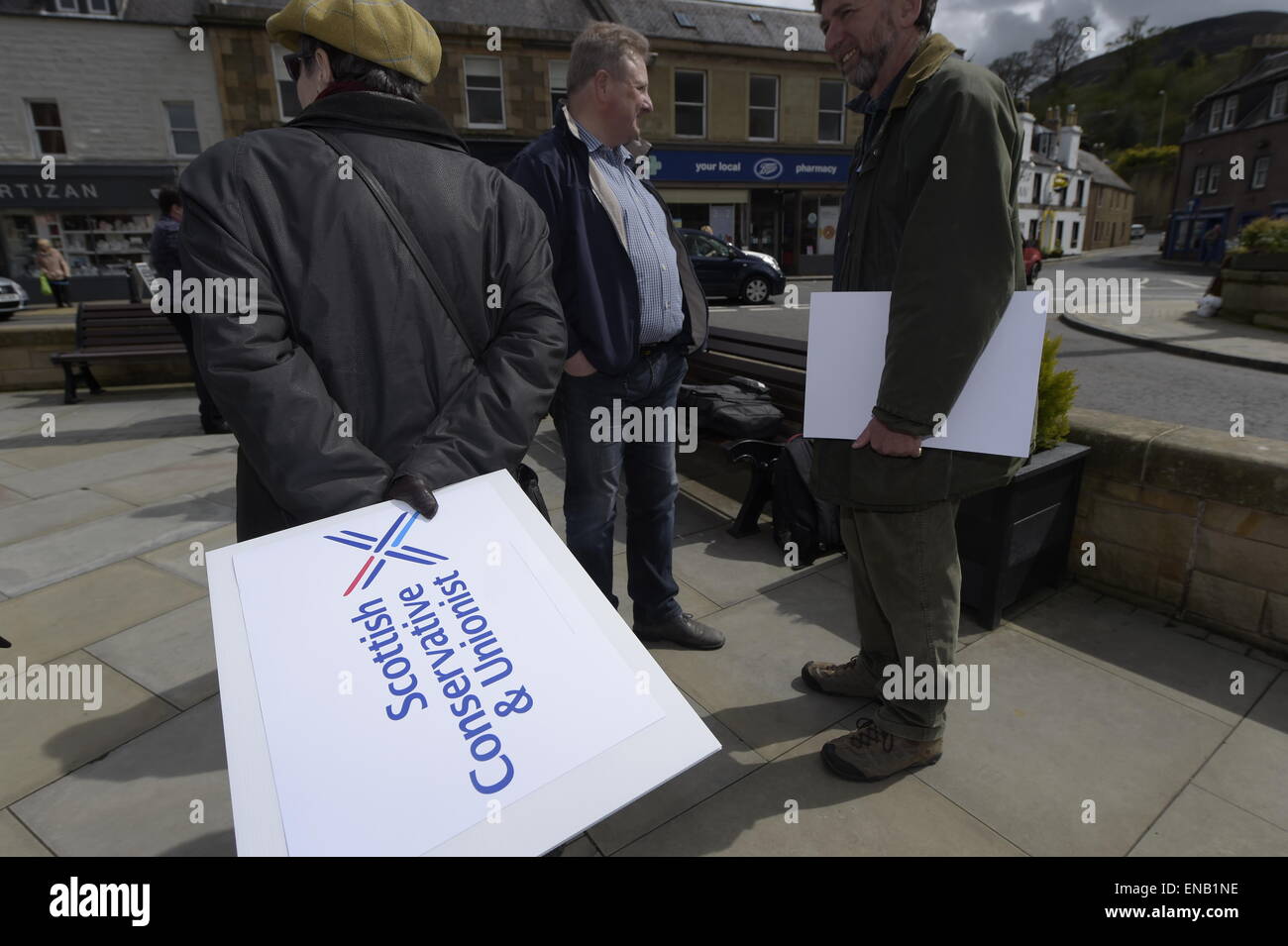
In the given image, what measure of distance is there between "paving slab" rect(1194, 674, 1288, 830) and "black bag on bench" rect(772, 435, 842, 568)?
161 cm

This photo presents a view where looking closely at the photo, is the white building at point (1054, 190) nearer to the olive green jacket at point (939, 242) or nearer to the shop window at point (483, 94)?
the shop window at point (483, 94)

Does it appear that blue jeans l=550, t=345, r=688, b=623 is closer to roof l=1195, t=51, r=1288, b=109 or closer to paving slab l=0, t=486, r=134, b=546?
paving slab l=0, t=486, r=134, b=546

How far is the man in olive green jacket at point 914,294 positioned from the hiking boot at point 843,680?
0.26 m

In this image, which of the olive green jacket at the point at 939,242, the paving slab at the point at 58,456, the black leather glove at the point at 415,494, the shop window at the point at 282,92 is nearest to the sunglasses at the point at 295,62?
→ the black leather glove at the point at 415,494

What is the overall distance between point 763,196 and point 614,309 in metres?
25.3

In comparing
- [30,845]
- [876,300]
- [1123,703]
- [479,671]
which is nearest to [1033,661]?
[1123,703]

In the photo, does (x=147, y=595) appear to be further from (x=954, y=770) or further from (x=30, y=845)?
(x=954, y=770)

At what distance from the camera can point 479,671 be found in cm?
121

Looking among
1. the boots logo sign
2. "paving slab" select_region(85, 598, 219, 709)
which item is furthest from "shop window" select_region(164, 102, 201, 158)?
the boots logo sign

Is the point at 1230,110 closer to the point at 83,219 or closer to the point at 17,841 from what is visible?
the point at 83,219

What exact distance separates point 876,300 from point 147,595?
11.4ft

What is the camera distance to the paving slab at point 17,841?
194 cm

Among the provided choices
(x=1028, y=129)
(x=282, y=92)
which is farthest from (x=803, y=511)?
(x=1028, y=129)

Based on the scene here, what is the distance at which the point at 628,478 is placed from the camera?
2.89 m
